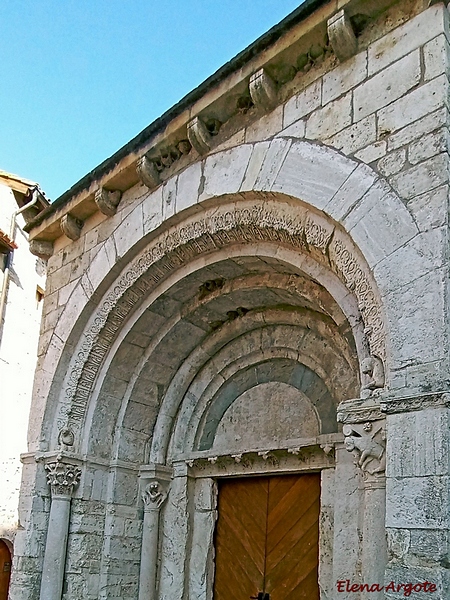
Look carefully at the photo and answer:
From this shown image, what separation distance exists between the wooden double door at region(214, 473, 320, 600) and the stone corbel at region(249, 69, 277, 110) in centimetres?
257

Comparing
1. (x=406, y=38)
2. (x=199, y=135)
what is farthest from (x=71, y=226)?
(x=406, y=38)

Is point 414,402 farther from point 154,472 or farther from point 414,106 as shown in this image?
point 154,472

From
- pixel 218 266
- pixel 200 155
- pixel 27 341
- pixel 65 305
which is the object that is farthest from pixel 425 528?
pixel 27 341

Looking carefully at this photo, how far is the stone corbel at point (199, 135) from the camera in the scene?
489cm

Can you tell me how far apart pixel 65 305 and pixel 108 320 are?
0.52m

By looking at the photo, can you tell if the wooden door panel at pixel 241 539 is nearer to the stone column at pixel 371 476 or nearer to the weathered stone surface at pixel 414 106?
the stone column at pixel 371 476

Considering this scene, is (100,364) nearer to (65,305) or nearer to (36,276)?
(65,305)

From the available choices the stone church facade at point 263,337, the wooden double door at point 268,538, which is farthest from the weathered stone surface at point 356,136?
the wooden double door at point 268,538

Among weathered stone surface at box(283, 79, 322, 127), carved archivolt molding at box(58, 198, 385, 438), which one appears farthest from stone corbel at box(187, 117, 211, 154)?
weathered stone surface at box(283, 79, 322, 127)

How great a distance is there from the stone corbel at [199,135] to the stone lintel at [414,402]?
244cm

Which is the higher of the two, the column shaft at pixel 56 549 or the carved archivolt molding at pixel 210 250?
the carved archivolt molding at pixel 210 250

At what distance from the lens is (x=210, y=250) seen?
511cm

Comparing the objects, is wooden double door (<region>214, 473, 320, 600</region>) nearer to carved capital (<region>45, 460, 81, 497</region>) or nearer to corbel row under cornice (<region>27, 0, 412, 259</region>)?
carved capital (<region>45, 460, 81, 497</region>)

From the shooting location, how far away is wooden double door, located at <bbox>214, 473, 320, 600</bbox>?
4957 millimetres
